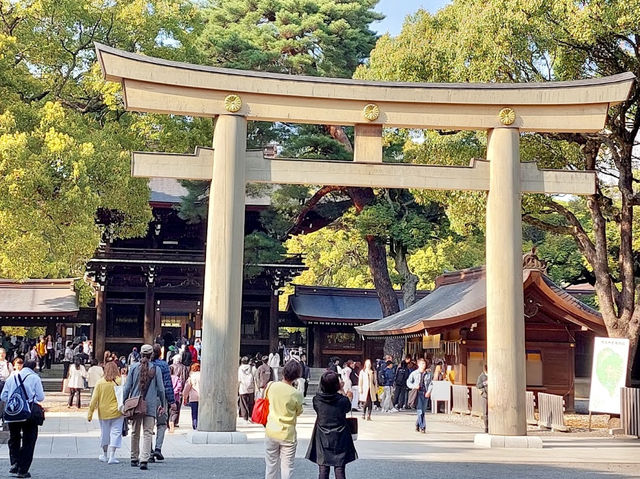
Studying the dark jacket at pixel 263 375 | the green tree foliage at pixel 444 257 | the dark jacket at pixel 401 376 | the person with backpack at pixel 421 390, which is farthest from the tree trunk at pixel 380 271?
the dark jacket at pixel 263 375

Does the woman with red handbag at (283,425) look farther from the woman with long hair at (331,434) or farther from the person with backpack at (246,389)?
the person with backpack at (246,389)

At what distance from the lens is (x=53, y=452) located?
1439cm

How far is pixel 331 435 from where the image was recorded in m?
9.34

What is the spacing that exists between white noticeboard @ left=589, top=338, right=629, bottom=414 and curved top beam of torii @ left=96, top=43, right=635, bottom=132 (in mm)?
4591

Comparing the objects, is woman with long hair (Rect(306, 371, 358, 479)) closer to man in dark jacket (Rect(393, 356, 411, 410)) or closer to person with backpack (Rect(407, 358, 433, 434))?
person with backpack (Rect(407, 358, 433, 434))

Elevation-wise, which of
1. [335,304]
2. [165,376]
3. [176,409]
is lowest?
[176,409]

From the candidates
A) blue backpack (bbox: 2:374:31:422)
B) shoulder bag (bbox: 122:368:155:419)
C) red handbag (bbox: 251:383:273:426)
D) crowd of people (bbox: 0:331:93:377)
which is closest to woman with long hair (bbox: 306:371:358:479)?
red handbag (bbox: 251:383:273:426)

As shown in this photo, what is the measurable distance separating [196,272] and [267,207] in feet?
15.3

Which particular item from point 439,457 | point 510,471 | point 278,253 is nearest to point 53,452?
point 439,457

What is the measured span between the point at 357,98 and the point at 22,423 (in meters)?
8.48

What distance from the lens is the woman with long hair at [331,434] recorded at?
9297 mm

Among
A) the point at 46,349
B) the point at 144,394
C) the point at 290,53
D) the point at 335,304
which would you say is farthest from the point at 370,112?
the point at 335,304

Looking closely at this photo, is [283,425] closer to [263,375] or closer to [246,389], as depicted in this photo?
[263,375]

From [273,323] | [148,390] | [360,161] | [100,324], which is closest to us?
[148,390]
